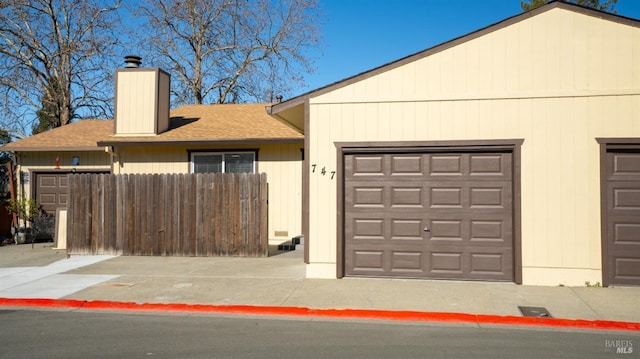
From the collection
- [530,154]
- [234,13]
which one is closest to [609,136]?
[530,154]

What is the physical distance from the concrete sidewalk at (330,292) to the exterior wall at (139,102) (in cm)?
544

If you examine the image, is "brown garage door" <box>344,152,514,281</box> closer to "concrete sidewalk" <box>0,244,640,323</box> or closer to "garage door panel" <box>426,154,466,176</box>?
"garage door panel" <box>426,154,466,176</box>

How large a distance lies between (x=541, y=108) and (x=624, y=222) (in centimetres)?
244

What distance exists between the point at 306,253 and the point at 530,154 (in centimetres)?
449

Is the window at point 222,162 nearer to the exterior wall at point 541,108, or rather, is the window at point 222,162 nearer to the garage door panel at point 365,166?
the garage door panel at point 365,166

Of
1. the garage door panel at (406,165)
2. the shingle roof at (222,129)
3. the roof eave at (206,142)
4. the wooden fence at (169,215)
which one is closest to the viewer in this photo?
the garage door panel at (406,165)

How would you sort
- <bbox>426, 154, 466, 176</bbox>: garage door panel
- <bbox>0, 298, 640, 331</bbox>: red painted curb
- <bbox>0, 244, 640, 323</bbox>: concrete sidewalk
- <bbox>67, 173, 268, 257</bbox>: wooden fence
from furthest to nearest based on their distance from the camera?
<bbox>67, 173, 268, 257</bbox>: wooden fence < <bbox>426, 154, 466, 176</bbox>: garage door panel < <bbox>0, 244, 640, 323</bbox>: concrete sidewalk < <bbox>0, 298, 640, 331</bbox>: red painted curb

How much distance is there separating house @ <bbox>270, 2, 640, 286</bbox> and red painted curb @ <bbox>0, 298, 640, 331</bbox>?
2413 mm

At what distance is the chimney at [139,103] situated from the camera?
16.0 m

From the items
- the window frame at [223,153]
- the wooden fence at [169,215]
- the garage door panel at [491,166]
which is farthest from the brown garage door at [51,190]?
the garage door panel at [491,166]

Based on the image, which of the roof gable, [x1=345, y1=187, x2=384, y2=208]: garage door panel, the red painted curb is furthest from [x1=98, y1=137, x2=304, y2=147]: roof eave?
the red painted curb

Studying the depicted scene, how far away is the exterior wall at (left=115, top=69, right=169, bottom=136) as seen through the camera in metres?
16.0

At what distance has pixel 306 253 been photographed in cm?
1048

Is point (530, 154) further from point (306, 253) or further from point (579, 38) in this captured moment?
point (306, 253)
